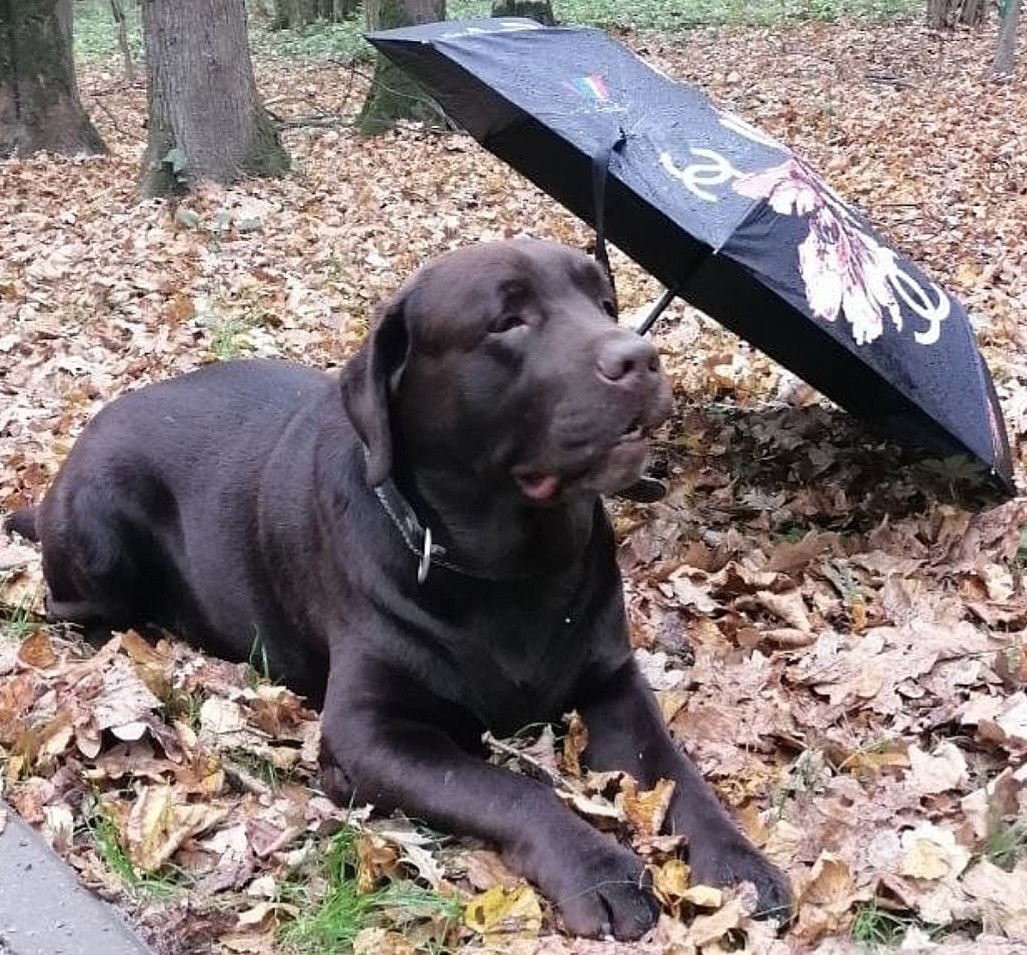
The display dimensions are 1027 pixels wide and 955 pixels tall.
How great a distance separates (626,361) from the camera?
293cm

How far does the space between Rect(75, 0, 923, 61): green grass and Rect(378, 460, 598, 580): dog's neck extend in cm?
1869

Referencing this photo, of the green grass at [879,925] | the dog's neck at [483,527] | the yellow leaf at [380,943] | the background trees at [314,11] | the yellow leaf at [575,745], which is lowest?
the background trees at [314,11]

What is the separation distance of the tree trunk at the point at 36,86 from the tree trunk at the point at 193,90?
3126 millimetres

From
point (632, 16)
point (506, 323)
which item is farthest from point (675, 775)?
point (632, 16)

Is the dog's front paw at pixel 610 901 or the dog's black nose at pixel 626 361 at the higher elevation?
the dog's black nose at pixel 626 361

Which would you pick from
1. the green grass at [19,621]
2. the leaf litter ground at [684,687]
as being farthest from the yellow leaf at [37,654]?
the green grass at [19,621]

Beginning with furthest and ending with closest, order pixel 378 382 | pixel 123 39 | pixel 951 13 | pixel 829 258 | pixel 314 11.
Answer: pixel 314 11
pixel 123 39
pixel 951 13
pixel 829 258
pixel 378 382

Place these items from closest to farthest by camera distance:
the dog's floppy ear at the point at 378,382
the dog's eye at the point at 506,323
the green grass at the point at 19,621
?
the dog's eye at the point at 506,323 → the dog's floppy ear at the point at 378,382 → the green grass at the point at 19,621

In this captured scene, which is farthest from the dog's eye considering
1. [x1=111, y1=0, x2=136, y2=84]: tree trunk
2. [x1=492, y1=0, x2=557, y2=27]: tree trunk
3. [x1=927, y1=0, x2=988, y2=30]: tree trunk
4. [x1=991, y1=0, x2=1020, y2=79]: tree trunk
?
→ [x1=111, y1=0, x2=136, y2=84]: tree trunk

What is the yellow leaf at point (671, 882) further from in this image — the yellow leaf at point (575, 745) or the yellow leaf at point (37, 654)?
the yellow leaf at point (37, 654)

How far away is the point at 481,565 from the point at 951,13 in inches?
826

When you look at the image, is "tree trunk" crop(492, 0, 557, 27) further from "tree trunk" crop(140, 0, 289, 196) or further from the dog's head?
the dog's head

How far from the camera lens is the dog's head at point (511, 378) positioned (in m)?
2.97

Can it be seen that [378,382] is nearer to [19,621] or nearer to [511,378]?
[511,378]
